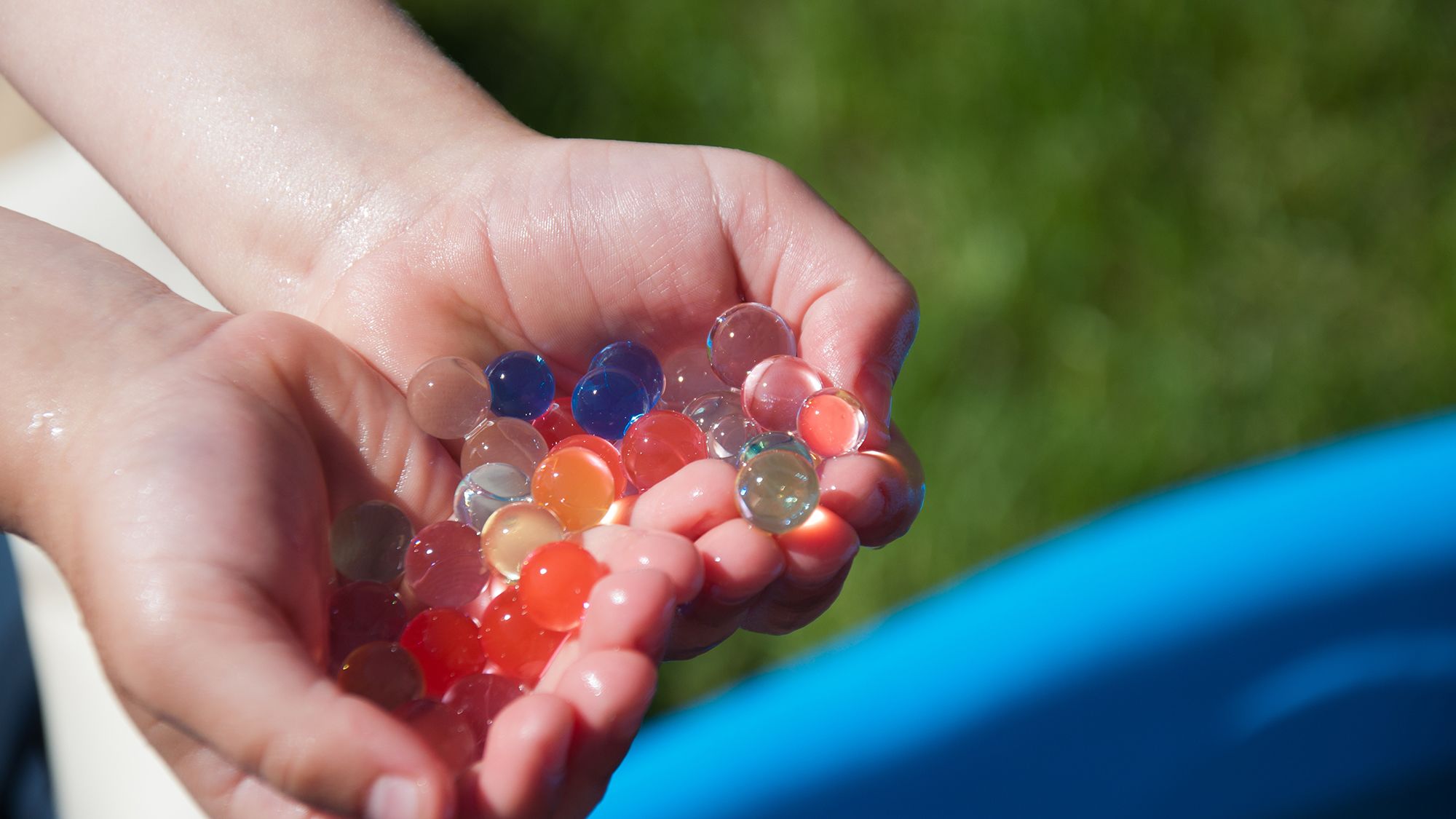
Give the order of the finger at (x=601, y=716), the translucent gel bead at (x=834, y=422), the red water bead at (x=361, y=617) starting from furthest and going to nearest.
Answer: the translucent gel bead at (x=834, y=422) < the red water bead at (x=361, y=617) < the finger at (x=601, y=716)

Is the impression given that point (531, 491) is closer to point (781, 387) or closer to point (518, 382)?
point (518, 382)

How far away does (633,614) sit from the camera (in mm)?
1128

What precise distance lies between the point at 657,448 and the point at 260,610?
0.56 m

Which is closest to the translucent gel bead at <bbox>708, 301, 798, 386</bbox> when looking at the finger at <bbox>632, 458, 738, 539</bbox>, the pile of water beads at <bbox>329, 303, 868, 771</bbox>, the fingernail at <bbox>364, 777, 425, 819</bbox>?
the pile of water beads at <bbox>329, 303, 868, 771</bbox>

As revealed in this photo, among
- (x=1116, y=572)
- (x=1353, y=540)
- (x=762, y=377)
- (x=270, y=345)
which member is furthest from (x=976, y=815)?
(x=270, y=345)

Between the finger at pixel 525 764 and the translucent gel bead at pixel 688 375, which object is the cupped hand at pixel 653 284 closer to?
the translucent gel bead at pixel 688 375

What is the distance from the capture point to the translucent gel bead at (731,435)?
5.14 ft

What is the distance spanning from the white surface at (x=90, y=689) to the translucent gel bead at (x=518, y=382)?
720 mm

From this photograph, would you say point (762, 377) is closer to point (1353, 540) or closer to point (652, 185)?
point (652, 185)

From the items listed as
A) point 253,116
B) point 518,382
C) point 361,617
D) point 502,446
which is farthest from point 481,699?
point 253,116

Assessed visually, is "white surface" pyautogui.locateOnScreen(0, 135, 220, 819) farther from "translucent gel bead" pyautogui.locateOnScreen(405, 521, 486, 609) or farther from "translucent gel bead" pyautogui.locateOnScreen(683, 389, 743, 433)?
"translucent gel bead" pyautogui.locateOnScreen(683, 389, 743, 433)

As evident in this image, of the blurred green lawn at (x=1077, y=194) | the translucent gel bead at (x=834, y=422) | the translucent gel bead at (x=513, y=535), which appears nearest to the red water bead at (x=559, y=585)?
the translucent gel bead at (x=513, y=535)

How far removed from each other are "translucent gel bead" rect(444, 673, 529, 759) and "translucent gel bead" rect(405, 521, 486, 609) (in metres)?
0.17

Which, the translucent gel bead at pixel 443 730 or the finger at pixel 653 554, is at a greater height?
the finger at pixel 653 554
